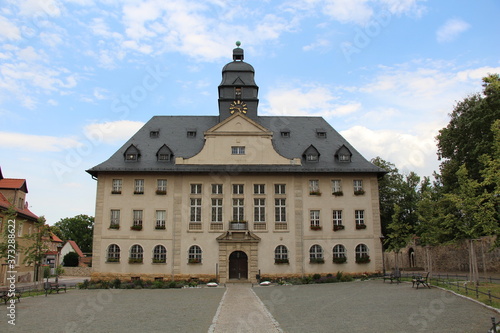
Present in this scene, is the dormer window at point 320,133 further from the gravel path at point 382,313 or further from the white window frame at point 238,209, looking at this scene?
the gravel path at point 382,313

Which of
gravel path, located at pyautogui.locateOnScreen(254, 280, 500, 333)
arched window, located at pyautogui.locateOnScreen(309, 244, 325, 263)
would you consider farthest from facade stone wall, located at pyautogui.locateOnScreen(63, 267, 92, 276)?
gravel path, located at pyautogui.locateOnScreen(254, 280, 500, 333)

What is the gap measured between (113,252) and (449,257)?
102ft

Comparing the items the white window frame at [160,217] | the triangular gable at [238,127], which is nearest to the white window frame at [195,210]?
the white window frame at [160,217]

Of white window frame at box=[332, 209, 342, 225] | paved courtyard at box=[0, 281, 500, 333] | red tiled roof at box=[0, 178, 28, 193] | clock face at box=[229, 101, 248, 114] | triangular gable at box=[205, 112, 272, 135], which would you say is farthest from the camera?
red tiled roof at box=[0, 178, 28, 193]

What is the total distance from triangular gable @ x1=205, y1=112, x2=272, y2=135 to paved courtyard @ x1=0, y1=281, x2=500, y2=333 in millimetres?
15950

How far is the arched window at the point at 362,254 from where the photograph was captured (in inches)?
1315

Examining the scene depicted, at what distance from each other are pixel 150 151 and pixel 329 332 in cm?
2630

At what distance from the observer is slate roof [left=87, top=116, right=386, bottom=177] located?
33969 millimetres

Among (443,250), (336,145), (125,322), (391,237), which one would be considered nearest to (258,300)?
(125,322)

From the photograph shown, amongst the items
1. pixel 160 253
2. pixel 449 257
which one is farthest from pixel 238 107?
pixel 449 257

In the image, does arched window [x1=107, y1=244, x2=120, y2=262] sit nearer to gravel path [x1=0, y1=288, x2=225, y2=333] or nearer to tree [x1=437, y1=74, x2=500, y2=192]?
gravel path [x1=0, y1=288, x2=225, y2=333]

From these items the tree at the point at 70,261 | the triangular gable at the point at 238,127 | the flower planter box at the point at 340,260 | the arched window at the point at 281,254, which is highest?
the triangular gable at the point at 238,127

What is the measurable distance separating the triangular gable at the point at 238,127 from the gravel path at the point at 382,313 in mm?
16123

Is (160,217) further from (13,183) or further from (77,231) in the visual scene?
(77,231)
